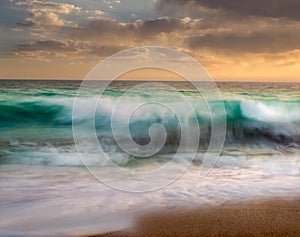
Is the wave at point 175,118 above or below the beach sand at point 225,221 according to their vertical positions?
Result: above

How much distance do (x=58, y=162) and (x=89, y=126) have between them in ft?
17.6

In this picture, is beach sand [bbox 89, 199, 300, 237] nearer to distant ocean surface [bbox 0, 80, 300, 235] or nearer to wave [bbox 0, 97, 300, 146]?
distant ocean surface [bbox 0, 80, 300, 235]

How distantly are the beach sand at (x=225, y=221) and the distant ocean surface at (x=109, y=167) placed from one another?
10.7 inches

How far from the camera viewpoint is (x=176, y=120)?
1380 cm

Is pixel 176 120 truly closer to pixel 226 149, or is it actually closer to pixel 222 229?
pixel 226 149

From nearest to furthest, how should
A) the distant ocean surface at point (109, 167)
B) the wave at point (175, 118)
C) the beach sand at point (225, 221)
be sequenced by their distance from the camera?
the beach sand at point (225, 221) < the distant ocean surface at point (109, 167) < the wave at point (175, 118)

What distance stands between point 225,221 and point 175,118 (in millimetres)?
9596

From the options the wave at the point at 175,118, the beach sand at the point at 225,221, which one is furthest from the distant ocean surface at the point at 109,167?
the beach sand at the point at 225,221

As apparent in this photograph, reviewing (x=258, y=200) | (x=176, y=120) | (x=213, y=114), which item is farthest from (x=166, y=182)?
(x=213, y=114)

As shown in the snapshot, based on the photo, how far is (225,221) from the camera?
4.51m

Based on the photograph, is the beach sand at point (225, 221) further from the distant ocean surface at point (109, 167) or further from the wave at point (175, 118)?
the wave at point (175, 118)

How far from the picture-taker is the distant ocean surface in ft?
15.8

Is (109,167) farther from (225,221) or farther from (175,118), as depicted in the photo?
(175,118)

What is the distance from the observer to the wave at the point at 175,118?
12.4 meters
